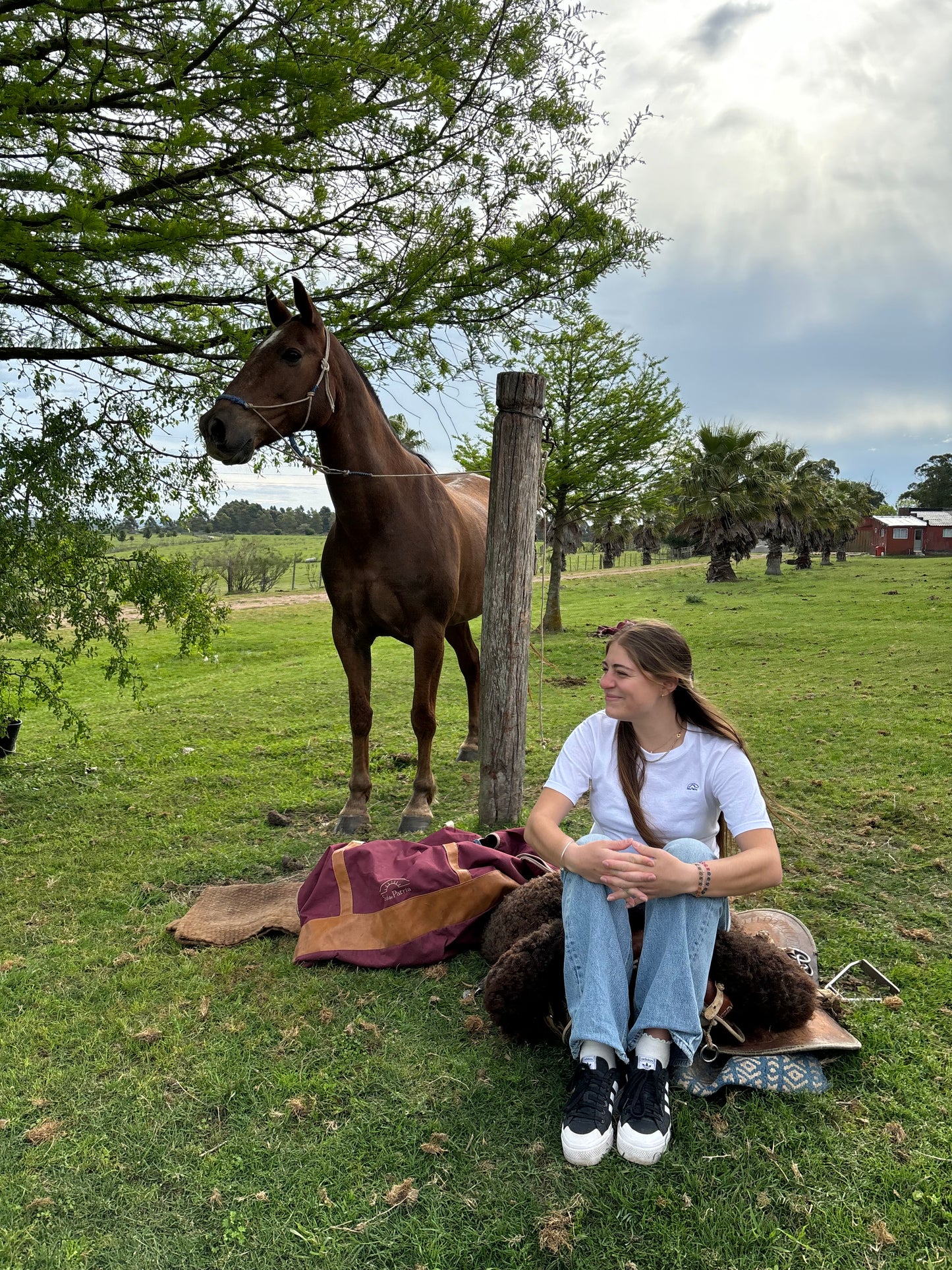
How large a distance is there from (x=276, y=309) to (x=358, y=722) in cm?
257

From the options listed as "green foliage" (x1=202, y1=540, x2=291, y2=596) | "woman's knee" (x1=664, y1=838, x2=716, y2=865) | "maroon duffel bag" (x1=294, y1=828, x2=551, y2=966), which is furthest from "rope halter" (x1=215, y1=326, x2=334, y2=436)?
"green foliage" (x1=202, y1=540, x2=291, y2=596)

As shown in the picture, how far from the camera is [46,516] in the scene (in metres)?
5.07

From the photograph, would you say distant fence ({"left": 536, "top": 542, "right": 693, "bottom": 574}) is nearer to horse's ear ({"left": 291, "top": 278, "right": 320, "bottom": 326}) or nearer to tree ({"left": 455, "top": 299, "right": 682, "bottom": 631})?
tree ({"left": 455, "top": 299, "right": 682, "bottom": 631})

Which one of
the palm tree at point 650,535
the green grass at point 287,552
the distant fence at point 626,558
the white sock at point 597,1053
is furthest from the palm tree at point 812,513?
the white sock at point 597,1053

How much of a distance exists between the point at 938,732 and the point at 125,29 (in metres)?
7.63

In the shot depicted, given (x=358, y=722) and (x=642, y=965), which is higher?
(x=358, y=722)

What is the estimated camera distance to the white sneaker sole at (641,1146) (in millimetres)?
2145

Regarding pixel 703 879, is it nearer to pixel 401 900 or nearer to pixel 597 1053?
pixel 597 1053

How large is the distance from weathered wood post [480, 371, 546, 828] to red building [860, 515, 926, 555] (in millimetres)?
71214

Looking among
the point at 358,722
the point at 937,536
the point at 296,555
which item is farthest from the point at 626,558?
the point at 358,722

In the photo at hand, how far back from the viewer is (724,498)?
29094 mm

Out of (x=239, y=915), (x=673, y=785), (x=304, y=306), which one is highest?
(x=304, y=306)

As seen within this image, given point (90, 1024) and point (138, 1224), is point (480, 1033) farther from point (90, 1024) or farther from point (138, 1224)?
point (90, 1024)

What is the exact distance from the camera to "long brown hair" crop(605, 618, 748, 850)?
2.62m
